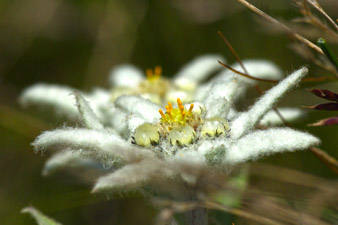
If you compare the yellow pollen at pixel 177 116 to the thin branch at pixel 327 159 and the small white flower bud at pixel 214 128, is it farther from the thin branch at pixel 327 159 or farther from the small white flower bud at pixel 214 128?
the thin branch at pixel 327 159

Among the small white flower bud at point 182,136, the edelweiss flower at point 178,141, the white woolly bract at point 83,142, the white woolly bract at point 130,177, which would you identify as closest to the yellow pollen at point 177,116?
the edelweiss flower at point 178,141

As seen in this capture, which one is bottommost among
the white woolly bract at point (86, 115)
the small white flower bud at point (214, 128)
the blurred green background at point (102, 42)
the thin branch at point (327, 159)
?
the blurred green background at point (102, 42)

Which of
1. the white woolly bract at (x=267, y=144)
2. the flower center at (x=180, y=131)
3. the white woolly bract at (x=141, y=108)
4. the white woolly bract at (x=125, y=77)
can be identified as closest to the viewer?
the white woolly bract at (x=267, y=144)

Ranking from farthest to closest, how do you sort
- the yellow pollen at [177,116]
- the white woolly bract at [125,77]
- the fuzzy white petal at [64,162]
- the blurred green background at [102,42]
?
the blurred green background at [102,42] → the white woolly bract at [125,77] → the fuzzy white petal at [64,162] → the yellow pollen at [177,116]

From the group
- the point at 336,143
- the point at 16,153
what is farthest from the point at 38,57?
the point at 336,143

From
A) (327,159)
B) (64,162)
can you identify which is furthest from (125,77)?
(327,159)

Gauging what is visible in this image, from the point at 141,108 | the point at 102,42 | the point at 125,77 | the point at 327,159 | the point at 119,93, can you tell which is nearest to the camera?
the point at 327,159

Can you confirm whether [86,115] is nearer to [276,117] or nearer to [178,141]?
[178,141]
